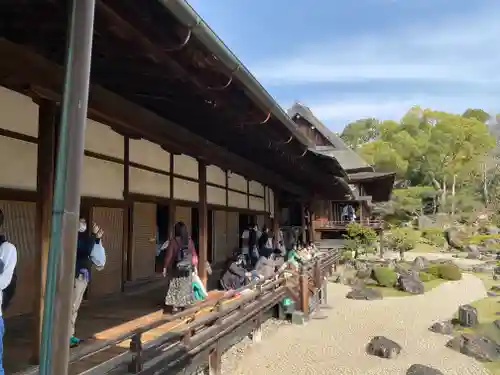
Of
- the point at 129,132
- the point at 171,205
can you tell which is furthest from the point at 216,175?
the point at 129,132

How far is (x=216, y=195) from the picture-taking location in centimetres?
1007

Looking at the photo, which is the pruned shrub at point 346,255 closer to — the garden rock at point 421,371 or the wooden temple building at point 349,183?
the wooden temple building at point 349,183

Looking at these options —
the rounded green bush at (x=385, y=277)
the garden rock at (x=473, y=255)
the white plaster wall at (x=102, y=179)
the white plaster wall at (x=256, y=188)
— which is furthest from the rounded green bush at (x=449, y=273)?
the white plaster wall at (x=102, y=179)

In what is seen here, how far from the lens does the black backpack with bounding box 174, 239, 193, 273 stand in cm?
584

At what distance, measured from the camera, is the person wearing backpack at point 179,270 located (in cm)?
586

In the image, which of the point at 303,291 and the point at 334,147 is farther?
the point at 334,147

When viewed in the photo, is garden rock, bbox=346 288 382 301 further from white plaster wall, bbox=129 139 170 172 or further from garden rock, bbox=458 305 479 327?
white plaster wall, bbox=129 139 170 172

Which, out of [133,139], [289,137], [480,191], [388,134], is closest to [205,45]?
[289,137]

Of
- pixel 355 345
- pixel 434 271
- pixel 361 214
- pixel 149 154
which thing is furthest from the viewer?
pixel 361 214

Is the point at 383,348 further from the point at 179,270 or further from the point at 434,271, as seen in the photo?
the point at 434,271

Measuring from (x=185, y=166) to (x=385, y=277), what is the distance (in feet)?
35.2

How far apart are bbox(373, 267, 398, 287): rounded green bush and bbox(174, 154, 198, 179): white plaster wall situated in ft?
33.7

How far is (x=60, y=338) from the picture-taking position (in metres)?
1.36

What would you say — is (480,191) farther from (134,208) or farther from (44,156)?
(44,156)
